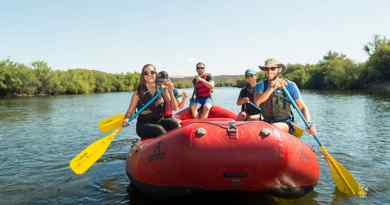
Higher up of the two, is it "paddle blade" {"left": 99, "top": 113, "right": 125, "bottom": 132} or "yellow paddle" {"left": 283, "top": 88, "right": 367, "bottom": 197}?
"paddle blade" {"left": 99, "top": 113, "right": 125, "bottom": 132}

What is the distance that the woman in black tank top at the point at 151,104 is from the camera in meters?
5.79

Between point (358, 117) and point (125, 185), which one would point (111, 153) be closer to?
point (125, 185)

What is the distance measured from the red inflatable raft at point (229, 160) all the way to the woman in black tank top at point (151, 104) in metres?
1.06

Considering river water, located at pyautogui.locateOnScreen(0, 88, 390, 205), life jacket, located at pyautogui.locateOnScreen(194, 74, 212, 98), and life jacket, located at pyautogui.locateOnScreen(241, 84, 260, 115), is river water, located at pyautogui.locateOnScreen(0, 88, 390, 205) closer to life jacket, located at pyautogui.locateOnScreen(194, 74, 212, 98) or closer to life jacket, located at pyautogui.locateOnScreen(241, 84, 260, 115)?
life jacket, located at pyautogui.locateOnScreen(241, 84, 260, 115)

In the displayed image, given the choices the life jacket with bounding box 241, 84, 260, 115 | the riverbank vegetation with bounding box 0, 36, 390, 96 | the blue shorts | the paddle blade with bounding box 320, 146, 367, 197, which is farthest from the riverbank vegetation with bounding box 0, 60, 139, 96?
the paddle blade with bounding box 320, 146, 367, 197

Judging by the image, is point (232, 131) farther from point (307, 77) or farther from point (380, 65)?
point (307, 77)

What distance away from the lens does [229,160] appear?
13.7 feet

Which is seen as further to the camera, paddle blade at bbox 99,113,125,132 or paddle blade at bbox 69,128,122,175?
paddle blade at bbox 99,113,125,132

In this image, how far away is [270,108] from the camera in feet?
18.7

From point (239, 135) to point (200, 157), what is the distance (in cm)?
51

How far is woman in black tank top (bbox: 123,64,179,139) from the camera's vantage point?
579 centimetres

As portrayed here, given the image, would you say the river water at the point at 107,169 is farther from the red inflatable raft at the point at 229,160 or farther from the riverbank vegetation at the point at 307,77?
the riverbank vegetation at the point at 307,77

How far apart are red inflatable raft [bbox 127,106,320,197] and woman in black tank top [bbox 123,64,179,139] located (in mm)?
1064

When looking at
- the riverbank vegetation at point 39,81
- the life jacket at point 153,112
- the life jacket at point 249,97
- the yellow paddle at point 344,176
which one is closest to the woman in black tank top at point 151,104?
the life jacket at point 153,112
